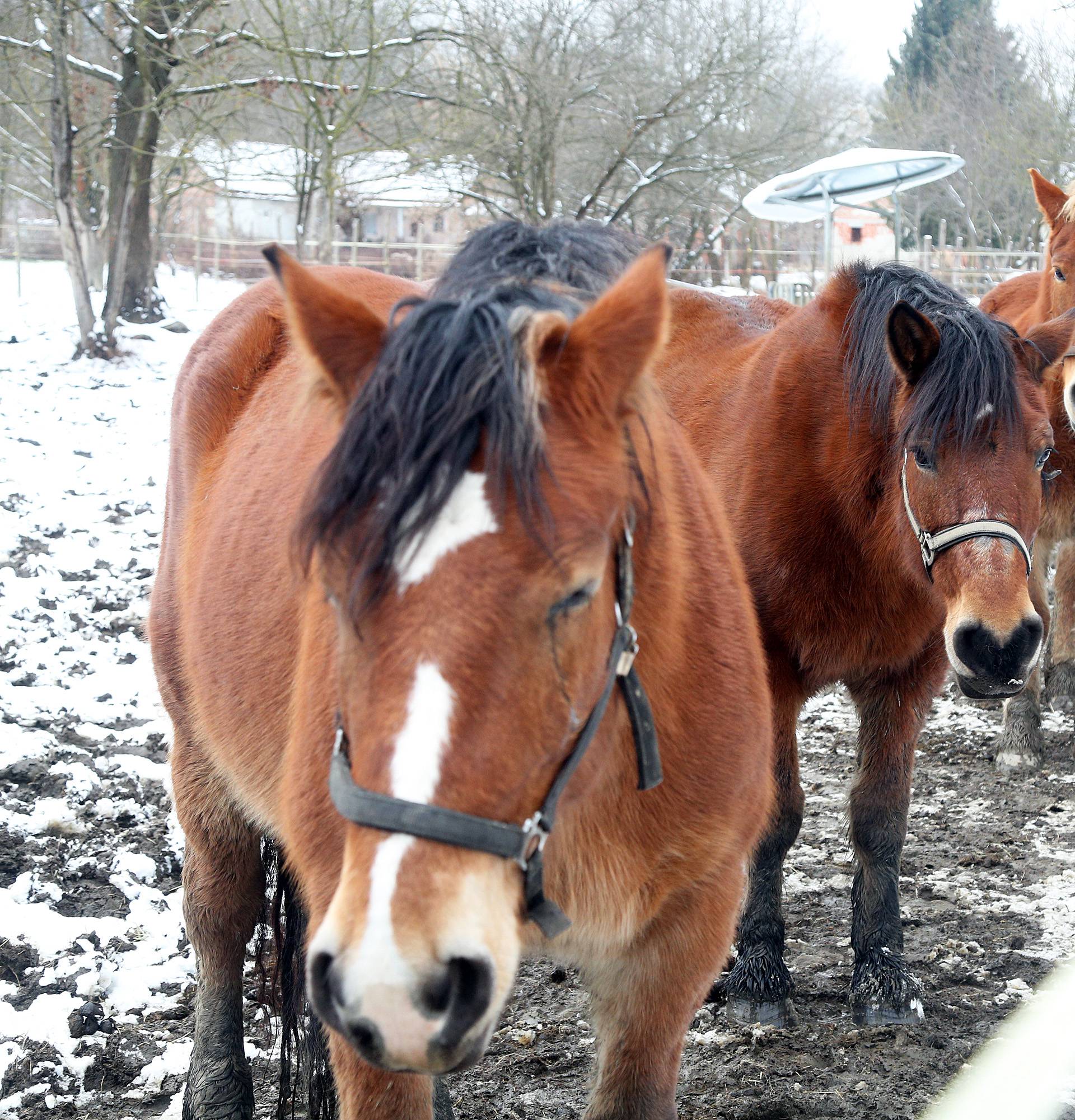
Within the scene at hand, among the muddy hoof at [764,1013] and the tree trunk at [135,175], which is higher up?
the tree trunk at [135,175]

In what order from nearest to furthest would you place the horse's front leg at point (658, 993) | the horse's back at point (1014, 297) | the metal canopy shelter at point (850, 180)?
the horse's front leg at point (658, 993)
the horse's back at point (1014, 297)
the metal canopy shelter at point (850, 180)

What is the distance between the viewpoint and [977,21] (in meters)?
36.1

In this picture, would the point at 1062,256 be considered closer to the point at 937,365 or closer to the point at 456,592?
the point at 937,365

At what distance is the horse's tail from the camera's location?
2785mm

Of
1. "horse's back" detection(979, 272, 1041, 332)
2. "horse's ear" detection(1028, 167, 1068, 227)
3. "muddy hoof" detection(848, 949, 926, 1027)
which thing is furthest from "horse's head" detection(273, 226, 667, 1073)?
"horse's back" detection(979, 272, 1041, 332)

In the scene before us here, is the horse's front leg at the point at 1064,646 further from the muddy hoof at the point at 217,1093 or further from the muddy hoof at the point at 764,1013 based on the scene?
the muddy hoof at the point at 217,1093

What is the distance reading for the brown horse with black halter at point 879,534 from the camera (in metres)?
3.11

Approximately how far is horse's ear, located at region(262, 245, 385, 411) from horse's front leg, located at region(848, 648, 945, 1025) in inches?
96.4

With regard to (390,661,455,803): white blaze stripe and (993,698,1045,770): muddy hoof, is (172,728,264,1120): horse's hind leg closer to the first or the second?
A: (390,661,455,803): white blaze stripe

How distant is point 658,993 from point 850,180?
13.8 metres

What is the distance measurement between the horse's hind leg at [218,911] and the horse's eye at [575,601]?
1773 millimetres

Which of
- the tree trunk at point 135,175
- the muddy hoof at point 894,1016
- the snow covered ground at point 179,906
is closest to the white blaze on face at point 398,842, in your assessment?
the snow covered ground at point 179,906

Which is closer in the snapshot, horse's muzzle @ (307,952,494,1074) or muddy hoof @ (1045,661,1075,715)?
horse's muzzle @ (307,952,494,1074)

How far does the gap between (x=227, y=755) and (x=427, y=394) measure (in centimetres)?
152
